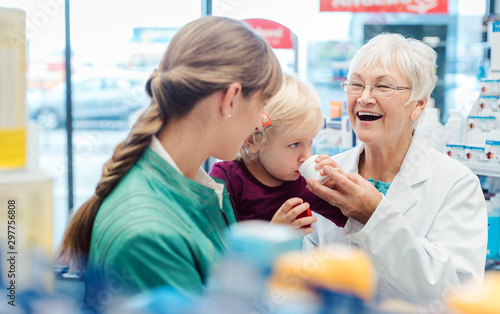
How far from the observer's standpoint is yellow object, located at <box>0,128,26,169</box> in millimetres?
706

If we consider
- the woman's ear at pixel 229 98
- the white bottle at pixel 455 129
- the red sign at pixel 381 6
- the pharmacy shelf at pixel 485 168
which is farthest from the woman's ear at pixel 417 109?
the red sign at pixel 381 6

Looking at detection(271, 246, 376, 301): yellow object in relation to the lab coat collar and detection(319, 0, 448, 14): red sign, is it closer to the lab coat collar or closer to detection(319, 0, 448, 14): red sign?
the lab coat collar

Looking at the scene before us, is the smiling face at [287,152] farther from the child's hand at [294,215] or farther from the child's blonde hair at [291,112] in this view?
the child's hand at [294,215]

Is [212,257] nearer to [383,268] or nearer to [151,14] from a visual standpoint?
[383,268]

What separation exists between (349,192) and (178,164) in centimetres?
72

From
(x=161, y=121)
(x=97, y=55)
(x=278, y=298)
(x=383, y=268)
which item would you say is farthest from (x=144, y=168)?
(x=97, y=55)

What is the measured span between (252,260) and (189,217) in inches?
23.7

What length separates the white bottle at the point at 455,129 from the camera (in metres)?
3.60

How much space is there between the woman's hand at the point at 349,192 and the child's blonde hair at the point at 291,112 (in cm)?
25

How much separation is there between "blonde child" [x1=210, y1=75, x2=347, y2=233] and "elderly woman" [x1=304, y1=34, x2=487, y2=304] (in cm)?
20

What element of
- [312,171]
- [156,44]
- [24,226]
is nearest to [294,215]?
[312,171]

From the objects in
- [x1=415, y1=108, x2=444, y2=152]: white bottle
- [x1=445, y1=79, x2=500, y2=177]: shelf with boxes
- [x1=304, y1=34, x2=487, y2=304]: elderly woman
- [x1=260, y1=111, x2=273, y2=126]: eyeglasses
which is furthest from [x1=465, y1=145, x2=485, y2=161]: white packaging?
[x1=260, y1=111, x2=273, y2=126]: eyeglasses

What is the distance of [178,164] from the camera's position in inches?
48.0

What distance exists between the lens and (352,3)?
461 centimetres
